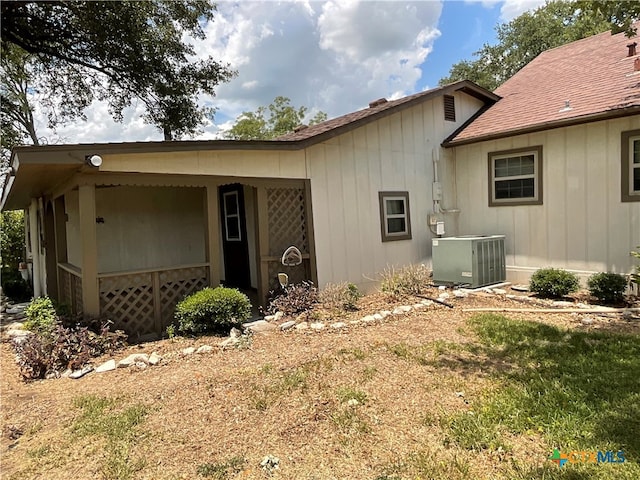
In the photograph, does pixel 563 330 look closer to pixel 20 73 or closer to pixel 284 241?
pixel 284 241

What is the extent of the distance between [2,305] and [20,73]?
9.13 m

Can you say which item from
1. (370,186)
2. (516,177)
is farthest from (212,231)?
(516,177)

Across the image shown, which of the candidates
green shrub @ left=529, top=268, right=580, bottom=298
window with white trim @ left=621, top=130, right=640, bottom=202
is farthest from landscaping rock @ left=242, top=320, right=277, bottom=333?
window with white trim @ left=621, top=130, right=640, bottom=202

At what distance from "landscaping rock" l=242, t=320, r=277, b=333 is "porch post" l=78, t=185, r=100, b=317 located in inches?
81.0

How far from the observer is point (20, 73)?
14.3 m

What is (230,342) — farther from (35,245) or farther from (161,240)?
(35,245)

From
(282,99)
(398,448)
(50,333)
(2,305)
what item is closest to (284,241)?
(50,333)

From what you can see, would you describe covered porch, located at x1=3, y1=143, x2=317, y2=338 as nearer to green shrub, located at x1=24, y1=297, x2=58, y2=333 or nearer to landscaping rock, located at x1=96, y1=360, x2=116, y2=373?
green shrub, located at x1=24, y1=297, x2=58, y2=333

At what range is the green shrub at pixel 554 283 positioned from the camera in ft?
22.6

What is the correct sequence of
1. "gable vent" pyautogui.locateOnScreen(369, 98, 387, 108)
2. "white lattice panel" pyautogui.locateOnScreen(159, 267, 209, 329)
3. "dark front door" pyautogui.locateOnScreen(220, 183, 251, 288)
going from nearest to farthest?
"white lattice panel" pyautogui.locateOnScreen(159, 267, 209, 329) → "dark front door" pyautogui.locateOnScreen(220, 183, 251, 288) → "gable vent" pyautogui.locateOnScreen(369, 98, 387, 108)

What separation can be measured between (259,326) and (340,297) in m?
1.55

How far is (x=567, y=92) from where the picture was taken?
8398 mm

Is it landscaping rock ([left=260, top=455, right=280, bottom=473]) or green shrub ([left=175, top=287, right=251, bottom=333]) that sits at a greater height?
green shrub ([left=175, top=287, right=251, bottom=333])

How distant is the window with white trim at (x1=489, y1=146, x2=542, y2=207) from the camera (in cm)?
801
